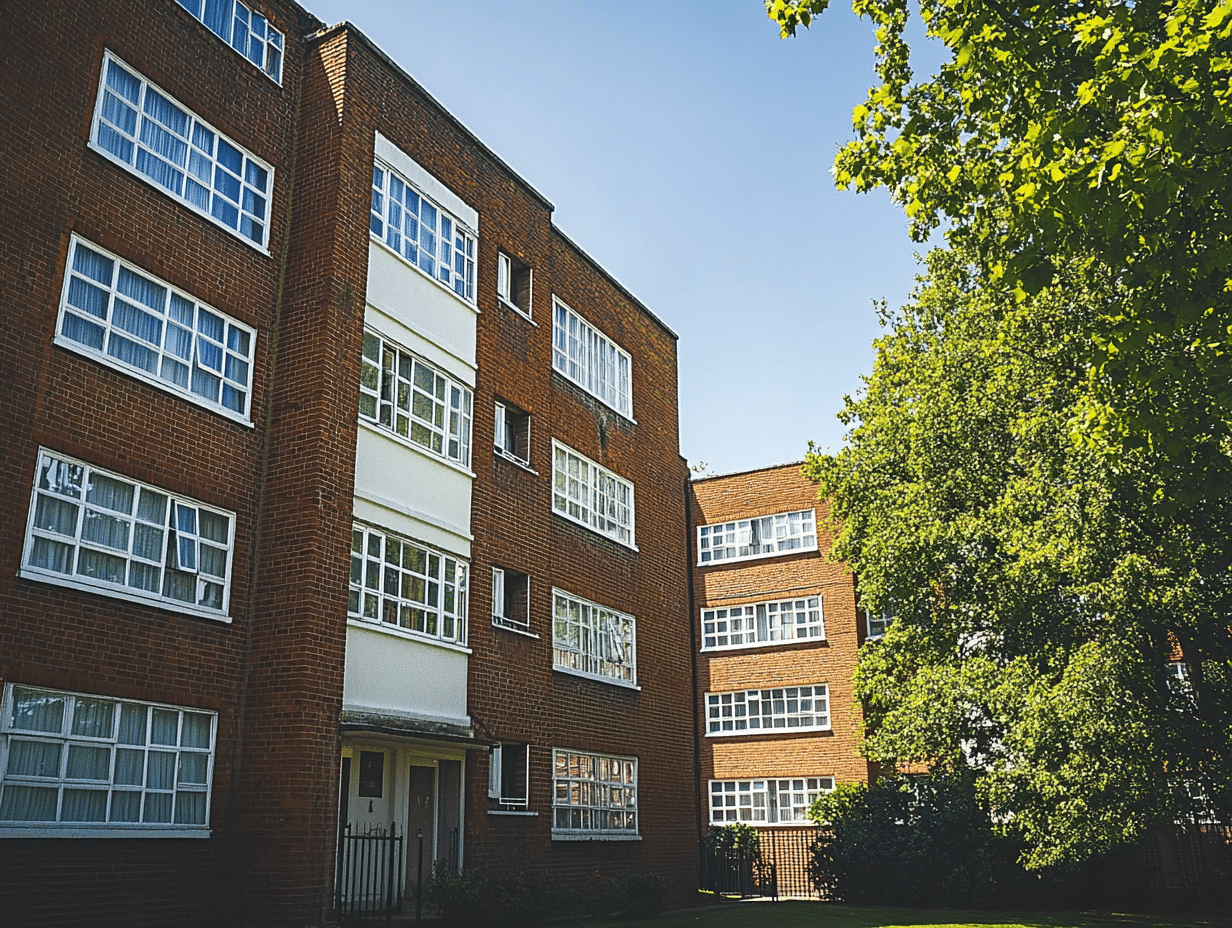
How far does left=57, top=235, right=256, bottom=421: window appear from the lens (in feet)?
43.7

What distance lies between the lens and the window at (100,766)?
11.7 m

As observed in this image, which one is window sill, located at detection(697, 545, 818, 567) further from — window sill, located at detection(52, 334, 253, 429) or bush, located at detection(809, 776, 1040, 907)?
window sill, located at detection(52, 334, 253, 429)

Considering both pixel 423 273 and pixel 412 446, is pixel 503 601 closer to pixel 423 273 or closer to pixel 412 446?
pixel 412 446

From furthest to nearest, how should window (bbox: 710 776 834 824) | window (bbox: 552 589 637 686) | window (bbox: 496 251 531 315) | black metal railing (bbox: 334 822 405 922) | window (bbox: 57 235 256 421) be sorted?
window (bbox: 710 776 834 824)
window (bbox: 496 251 531 315)
window (bbox: 552 589 637 686)
black metal railing (bbox: 334 822 405 922)
window (bbox: 57 235 256 421)

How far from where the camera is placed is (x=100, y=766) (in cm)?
1248

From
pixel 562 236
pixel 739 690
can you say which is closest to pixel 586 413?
pixel 562 236

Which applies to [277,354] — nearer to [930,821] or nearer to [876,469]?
[876,469]

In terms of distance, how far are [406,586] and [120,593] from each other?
15.6ft

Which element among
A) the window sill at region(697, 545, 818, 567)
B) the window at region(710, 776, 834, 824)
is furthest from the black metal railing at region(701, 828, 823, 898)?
the window sill at region(697, 545, 818, 567)

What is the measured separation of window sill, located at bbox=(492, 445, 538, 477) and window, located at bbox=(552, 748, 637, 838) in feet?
17.5

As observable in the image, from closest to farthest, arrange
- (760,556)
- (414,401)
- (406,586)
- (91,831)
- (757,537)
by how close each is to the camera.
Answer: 1. (91,831)
2. (406,586)
3. (414,401)
4. (760,556)
5. (757,537)

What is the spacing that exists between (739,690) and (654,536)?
11.3 metres

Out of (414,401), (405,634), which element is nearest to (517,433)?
(414,401)

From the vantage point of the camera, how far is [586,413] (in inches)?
934
